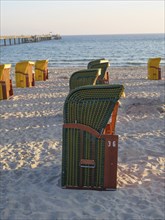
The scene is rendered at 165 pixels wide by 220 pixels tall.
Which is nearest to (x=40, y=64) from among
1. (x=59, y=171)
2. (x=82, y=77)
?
(x=82, y=77)

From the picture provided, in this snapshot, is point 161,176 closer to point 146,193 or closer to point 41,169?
point 146,193

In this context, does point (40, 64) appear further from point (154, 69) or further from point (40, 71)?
point (154, 69)

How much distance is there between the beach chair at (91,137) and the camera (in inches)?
174

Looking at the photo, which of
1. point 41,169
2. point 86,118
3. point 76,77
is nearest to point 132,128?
point 76,77

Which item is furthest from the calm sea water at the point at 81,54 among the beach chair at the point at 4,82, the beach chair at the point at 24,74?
the beach chair at the point at 4,82

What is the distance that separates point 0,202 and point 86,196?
114 cm

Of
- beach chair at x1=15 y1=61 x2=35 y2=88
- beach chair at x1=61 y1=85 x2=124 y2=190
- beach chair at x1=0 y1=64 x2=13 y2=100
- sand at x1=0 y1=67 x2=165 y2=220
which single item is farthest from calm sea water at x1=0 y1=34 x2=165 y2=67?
beach chair at x1=61 y1=85 x2=124 y2=190

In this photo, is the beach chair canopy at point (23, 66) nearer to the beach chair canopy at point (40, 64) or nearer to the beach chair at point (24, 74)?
the beach chair at point (24, 74)

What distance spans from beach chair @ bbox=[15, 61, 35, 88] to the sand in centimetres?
485

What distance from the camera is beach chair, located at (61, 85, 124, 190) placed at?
14.5ft

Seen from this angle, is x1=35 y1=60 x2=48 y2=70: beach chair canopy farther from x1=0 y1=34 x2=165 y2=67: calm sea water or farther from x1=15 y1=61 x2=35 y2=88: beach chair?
x1=0 y1=34 x2=165 y2=67: calm sea water

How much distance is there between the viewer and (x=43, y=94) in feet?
44.4

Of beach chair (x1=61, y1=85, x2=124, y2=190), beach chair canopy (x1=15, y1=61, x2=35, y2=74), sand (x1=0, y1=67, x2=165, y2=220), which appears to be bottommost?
sand (x1=0, y1=67, x2=165, y2=220)

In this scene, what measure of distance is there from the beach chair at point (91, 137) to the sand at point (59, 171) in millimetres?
250
